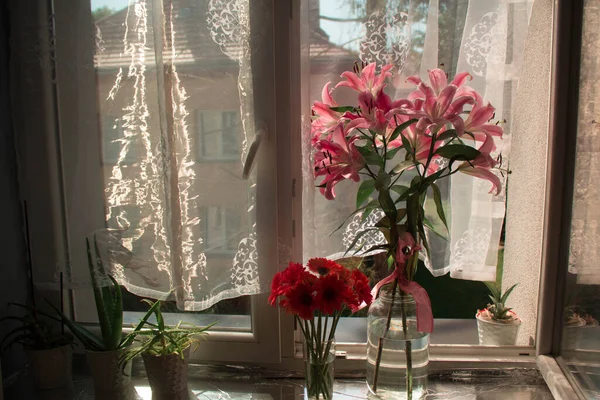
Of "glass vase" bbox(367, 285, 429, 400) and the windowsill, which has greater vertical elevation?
"glass vase" bbox(367, 285, 429, 400)

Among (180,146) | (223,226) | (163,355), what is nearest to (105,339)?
(163,355)

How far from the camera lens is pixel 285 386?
135cm

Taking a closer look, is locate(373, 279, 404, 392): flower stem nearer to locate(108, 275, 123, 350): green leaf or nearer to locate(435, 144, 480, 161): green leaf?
locate(435, 144, 480, 161): green leaf

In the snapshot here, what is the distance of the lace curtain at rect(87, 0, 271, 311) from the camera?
1177 millimetres

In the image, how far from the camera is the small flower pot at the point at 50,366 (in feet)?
4.29

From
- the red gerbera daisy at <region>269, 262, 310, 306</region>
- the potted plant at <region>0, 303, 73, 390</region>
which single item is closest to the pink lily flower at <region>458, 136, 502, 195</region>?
the red gerbera daisy at <region>269, 262, 310, 306</region>

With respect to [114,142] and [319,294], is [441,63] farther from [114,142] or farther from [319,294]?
[114,142]

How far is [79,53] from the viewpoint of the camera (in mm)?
1206

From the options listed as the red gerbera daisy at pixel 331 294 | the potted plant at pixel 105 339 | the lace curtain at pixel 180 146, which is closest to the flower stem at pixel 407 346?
the red gerbera daisy at pixel 331 294

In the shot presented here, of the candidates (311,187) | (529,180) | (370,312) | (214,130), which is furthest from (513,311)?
(214,130)

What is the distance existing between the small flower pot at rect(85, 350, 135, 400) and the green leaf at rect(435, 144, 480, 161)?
893 millimetres

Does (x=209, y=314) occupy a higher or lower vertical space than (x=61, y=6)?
lower

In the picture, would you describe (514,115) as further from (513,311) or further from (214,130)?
(214,130)

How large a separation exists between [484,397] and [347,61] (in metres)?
0.88
